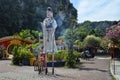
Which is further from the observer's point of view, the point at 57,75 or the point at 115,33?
the point at 115,33

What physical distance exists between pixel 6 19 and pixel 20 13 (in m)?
8.32

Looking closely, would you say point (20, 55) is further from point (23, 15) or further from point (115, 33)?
point (23, 15)

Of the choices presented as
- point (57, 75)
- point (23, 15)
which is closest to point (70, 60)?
point (57, 75)

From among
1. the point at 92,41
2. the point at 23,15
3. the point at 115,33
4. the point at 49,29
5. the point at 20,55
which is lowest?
the point at 20,55

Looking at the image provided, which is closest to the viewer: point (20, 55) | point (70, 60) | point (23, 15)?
point (70, 60)

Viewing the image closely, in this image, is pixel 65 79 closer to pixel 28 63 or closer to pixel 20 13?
pixel 28 63

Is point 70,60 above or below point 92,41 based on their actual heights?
below

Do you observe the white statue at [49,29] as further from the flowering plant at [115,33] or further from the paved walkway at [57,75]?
the flowering plant at [115,33]

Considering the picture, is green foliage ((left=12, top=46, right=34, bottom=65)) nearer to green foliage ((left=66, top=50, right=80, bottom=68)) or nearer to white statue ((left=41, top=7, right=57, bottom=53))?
green foliage ((left=66, top=50, right=80, bottom=68))

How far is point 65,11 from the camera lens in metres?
128

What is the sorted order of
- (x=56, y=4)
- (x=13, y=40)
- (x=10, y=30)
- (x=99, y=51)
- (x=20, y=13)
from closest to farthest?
(x=13, y=40), (x=99, y=51), (x=10, y=30), (x=20, y=13), (x=56, y=4)

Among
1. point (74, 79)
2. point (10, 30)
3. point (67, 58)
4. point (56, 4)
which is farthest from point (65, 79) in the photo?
point (56, 4)

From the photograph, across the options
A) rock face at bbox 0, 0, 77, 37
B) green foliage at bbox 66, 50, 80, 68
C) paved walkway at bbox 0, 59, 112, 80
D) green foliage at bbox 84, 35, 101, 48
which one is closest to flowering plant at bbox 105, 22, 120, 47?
green foliage at bbox 66, 50, 80, 68

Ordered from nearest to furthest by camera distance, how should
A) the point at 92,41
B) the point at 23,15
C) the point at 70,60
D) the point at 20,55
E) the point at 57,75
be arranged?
the point at 57,75 < the point at 70,60 < the point at 20,55 < the point at 92,41 < the point at 23,15
